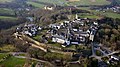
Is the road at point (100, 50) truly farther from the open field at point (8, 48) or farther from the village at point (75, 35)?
the open field at point (8, 48)

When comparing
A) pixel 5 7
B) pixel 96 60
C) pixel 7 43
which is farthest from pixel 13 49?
pixel 5 7

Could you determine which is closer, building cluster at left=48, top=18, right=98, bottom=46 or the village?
the village

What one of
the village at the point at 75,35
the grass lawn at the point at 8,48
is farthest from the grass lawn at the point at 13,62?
the village at the point at 75,35

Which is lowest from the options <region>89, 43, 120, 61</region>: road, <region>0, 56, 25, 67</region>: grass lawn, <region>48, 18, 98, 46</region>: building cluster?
<region>89, 43, 120, 61</region>: road

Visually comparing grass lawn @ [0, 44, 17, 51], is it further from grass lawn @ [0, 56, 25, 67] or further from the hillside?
the hillside

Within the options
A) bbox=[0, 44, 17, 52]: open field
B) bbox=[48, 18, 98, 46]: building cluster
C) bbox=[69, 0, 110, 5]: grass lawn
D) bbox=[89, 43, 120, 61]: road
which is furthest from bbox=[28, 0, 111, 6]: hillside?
bbox=[0, 44, 17, 52]: open field

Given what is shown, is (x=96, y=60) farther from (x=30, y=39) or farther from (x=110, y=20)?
(x=110, y=20)
